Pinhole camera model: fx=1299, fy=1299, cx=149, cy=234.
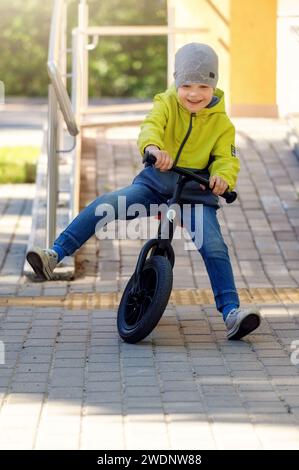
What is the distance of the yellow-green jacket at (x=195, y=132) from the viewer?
6.47 meters

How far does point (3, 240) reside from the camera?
9.45m

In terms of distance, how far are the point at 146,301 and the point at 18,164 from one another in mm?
6648

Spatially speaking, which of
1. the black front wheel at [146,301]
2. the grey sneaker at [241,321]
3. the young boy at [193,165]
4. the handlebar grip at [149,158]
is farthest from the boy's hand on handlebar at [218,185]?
the grey sneaker at [241,321]

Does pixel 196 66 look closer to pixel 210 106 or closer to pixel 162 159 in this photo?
pixel 210 106

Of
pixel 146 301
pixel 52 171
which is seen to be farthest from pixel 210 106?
pixel 52 171

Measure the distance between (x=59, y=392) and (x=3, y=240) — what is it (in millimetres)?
4045

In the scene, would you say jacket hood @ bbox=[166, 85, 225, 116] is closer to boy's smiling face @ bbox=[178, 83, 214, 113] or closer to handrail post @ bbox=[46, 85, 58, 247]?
boy's smiling face @ bbox=[178, 83, 214, 113]

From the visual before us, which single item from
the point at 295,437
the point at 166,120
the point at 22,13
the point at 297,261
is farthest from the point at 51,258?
the point at 22,13

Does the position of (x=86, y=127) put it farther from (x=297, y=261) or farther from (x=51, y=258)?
(x=51, y=258)

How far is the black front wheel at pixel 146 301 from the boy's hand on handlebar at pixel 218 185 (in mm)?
428

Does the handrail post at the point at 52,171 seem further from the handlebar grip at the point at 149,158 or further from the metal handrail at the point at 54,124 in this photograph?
the handlebar grip at the point at 149,158

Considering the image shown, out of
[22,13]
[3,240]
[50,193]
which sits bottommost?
[22,13]

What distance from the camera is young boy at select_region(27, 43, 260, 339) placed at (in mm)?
6379

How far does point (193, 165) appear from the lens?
6504mm
